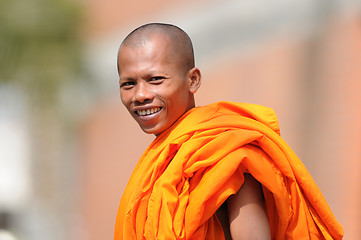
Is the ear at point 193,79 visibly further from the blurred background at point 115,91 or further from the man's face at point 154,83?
the blurred background at point 115,91

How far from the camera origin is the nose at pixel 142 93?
1832mm

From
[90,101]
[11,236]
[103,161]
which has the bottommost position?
[11,236]

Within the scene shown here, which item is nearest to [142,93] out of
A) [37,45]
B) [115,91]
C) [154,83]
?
[154,83]

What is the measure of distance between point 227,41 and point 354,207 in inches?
56.7

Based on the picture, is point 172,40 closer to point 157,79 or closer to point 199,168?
point 157,79

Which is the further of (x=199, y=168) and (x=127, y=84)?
(x=127, y=84)

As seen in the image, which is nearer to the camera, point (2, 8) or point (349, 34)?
point (349, 34)

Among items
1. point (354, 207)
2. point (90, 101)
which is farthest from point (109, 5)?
point (354, 207)

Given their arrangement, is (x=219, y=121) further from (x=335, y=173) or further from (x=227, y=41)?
(x=227, y=41)

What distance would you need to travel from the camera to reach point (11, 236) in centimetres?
599

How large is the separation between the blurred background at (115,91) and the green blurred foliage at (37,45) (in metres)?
0.01

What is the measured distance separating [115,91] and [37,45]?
46.7 inches

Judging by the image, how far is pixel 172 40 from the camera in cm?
189

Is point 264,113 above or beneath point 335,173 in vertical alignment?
above
